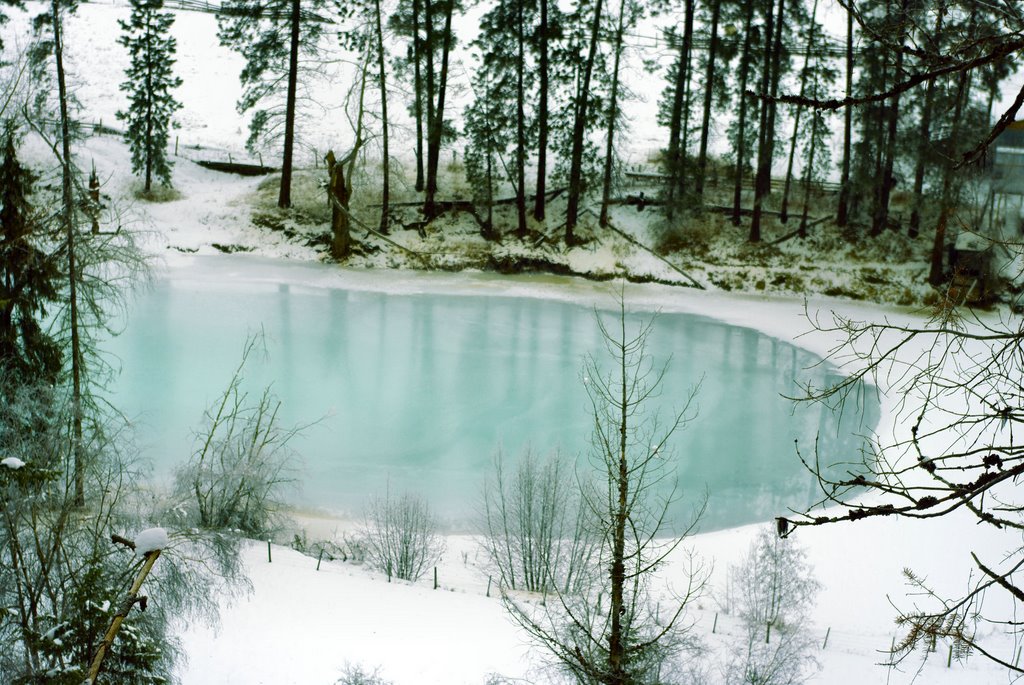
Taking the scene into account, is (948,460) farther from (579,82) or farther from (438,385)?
(579,82)

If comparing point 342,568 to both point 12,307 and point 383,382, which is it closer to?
point 12,307

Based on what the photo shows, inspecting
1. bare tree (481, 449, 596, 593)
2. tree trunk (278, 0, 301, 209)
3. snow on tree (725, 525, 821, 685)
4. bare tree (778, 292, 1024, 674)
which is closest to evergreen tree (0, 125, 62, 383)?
bare tree (481, 449, 596, 593)

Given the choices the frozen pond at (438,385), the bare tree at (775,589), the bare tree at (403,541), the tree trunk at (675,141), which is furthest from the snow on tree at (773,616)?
the tree trunk at (675,141)

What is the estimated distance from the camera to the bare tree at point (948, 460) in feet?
8.90

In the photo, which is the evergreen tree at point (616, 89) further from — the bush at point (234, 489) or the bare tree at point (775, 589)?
the bare tree at point (775, 589)

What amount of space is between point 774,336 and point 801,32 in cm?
1089

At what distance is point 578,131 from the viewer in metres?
28.7

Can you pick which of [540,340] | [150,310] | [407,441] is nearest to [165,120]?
[150,310]

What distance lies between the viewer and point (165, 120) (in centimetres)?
Result: 2981

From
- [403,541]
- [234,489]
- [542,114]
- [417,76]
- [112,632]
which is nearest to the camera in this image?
[112,632]

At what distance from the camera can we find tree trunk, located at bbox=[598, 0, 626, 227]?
28188mm

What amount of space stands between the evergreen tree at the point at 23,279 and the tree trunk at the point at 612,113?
18981mm

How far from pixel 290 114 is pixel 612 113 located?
9.91 m

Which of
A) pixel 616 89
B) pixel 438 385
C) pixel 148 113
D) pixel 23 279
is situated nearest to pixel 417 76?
pixel 616 89
